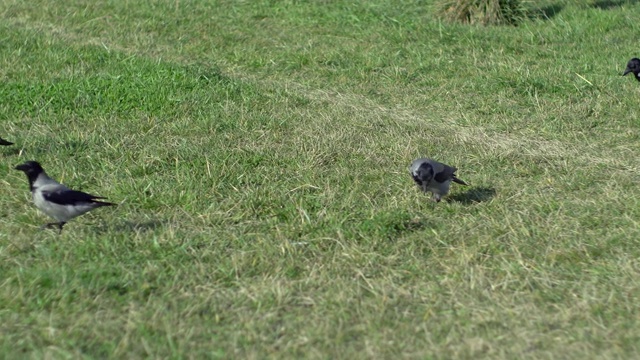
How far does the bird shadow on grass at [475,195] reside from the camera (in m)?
6.23

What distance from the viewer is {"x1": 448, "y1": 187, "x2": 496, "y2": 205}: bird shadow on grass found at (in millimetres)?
6230

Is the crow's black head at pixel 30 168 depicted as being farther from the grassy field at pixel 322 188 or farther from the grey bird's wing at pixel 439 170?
the grey bird's wing at pixel 439 170

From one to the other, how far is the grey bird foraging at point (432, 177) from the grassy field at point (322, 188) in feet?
0.40

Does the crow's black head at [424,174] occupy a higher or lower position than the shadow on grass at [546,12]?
higher

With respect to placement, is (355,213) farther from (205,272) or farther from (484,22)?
(484,22)

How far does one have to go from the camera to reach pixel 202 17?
1180 centimetres

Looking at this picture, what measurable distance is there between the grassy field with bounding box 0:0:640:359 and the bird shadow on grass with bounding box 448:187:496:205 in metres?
0.02

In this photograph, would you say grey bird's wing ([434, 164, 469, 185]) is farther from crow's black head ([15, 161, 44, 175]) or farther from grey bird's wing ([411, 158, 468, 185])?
crow's black head ([15, 161, 44, 175])

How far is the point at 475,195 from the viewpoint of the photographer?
6.36m

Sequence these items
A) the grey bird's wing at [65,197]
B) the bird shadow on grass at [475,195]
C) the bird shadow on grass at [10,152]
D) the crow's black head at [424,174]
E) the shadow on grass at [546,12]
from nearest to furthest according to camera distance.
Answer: the grey bird's wing at [65,197], the crow's black head at [424,174], the bird shadow on grass at [475,195], the bird shadow on grass at [10,152], the shadow on grass at [546,12]

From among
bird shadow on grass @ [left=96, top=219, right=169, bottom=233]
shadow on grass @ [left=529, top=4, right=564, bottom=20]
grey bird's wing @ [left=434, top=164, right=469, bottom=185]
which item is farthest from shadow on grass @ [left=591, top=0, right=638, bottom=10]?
bird shadow on grass @ [left=96, top=219, right=169, bottom=233]

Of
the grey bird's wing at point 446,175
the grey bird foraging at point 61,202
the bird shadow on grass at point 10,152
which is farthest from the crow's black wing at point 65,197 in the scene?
the grey bird's wing at point 446,175

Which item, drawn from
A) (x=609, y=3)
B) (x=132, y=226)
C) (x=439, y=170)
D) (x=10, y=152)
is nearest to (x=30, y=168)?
(x=132, y=226)

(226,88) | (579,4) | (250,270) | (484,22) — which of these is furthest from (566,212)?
(579,4)
